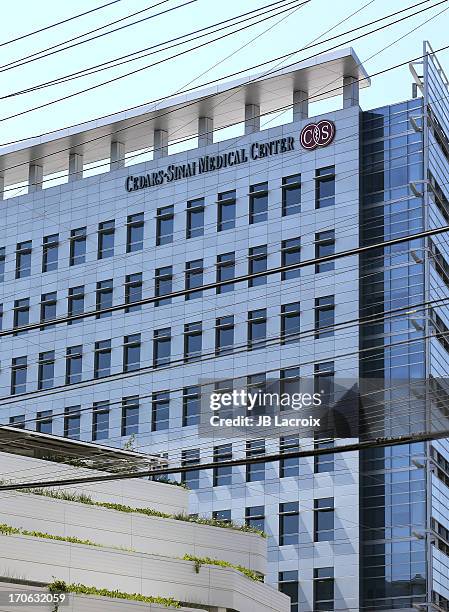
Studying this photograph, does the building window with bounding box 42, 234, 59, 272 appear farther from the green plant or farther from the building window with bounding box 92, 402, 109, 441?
the green plant

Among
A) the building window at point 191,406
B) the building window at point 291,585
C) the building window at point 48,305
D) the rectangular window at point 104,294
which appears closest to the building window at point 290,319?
the building window at point 191,406

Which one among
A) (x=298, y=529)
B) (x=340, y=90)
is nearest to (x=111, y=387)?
(x=298, y=529)

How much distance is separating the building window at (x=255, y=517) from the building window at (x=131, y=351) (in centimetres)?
1177

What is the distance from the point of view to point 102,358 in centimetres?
7831

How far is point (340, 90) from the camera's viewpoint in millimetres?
74438

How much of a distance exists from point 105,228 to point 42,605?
45580mm

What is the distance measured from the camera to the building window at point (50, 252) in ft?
268

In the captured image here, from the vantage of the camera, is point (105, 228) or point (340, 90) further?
point (105, 228)

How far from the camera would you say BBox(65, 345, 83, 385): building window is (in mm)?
78938

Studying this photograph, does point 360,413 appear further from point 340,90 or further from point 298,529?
point 340,90

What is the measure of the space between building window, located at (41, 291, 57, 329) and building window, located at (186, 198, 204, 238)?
9834mm

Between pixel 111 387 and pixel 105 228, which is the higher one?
pixel 105 228

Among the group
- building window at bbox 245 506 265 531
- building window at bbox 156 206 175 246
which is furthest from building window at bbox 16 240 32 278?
building window at bbox 245 506 265 531

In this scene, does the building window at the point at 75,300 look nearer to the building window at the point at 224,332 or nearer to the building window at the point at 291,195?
the building window at the point at 224,332
